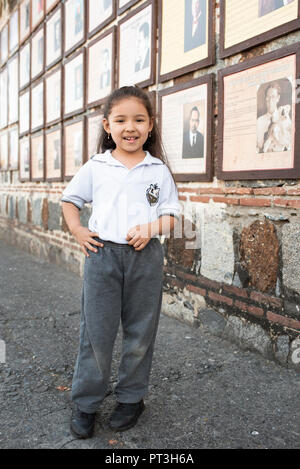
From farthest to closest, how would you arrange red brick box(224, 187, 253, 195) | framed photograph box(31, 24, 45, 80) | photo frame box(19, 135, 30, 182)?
photo frame box(19, 135, 30, 182), framed photograph box(31, 24, 45, 80), red brick box(224, 187, 253, 195)

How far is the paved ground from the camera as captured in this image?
6.05ft

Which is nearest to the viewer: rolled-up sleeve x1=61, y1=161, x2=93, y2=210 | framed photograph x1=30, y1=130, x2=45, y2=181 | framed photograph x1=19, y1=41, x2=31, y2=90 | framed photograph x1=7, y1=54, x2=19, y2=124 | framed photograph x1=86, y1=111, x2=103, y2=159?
rolled-up sleeve x1=61, y1=161, x2=93, y2=210

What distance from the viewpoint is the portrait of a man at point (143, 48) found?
394 cm

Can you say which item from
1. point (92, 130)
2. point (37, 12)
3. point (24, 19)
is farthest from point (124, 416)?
point (24, 19)

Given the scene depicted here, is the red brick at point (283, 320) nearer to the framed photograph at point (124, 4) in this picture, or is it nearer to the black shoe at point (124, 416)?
the black shoe at point (124, 416)

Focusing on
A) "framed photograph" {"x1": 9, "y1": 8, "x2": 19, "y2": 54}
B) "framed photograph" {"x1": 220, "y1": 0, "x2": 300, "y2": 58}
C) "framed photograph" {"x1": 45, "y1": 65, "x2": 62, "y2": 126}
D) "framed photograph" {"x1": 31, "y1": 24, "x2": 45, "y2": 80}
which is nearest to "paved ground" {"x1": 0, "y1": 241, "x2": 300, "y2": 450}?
"framed photograph" {"x1": 220, "y1": 0, "x2": 300, "y2": 58}

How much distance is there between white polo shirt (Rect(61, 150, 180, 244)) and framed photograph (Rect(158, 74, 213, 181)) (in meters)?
1.34

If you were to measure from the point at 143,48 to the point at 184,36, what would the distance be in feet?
2.16

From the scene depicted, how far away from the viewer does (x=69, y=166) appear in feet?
19.2

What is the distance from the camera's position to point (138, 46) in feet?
13.5

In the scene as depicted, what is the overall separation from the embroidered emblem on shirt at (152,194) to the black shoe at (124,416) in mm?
936

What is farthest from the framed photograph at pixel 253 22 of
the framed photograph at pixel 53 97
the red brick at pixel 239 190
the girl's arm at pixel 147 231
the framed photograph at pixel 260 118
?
the framed photograph at pixel 53 97

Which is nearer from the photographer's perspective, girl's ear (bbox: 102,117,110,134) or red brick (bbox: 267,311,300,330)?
girl's ear (bbox: 102,117,110,134)

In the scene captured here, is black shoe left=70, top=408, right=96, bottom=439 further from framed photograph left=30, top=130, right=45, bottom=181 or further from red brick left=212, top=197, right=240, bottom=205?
framed photograph left=30, top=130, right=45, bottom=181
